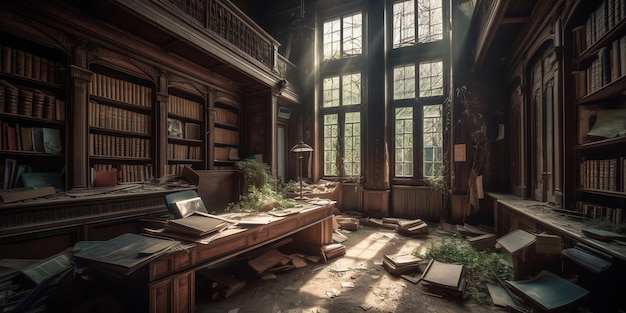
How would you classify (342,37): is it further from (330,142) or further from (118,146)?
(118,146)

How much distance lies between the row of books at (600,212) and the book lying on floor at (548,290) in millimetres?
784

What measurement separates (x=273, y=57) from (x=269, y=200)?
13.4 feet

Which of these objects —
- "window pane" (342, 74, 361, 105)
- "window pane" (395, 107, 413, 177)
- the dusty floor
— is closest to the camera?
the dusty floor

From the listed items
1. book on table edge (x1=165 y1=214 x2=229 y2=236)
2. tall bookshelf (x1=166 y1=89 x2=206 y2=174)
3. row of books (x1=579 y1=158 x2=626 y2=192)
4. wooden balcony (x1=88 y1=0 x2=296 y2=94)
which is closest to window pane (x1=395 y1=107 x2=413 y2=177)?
wooden balcony (x1=88 y1=0 x2=296 y2=94)

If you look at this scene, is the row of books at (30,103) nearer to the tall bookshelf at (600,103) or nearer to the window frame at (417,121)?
the tall bookshelf at (600,103)

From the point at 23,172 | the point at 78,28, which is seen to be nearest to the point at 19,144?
the point at 23,172

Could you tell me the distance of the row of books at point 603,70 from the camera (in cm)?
213

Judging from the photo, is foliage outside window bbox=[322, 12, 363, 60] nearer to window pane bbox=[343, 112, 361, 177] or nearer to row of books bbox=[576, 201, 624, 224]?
window pane bbox=[343, 112, 361, 177]

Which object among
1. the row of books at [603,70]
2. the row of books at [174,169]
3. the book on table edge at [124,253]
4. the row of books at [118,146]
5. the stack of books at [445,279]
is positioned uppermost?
the row of books at [603,70]

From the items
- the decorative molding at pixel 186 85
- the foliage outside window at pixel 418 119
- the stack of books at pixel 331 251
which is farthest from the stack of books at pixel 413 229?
the decorative molding at pixel 186 85

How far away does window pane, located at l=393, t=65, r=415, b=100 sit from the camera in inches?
269

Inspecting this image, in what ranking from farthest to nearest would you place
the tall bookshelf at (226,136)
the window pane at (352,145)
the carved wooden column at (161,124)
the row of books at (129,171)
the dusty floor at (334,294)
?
the window pane at (352,145) → the tall bookshelf at (226,136) → the carved wooden column at (161,124) → the row of books at (129,171) → the dusty floor at (334,294)

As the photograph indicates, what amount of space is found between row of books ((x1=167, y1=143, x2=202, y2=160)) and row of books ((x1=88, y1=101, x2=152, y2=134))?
1.75 ft

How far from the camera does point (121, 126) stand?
3885mm
